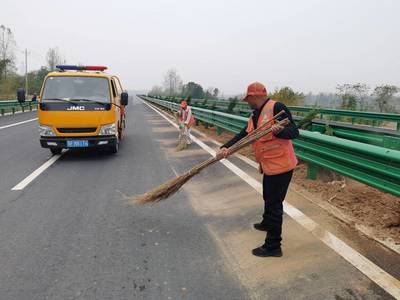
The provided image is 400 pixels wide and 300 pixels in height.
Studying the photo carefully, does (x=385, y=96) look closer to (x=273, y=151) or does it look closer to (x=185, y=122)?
(x=185, y=122)

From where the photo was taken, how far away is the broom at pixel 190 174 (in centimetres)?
362

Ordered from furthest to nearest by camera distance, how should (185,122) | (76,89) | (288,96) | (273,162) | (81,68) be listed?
(288,96)
(185,122)
(81,68)
(76,89)
(273,162)

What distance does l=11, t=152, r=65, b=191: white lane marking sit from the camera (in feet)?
20.2

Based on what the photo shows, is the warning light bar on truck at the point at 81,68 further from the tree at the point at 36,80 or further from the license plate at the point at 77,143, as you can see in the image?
the tree at the point at 36,80

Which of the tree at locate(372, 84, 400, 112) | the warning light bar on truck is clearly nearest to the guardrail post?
the warning light bar on truck

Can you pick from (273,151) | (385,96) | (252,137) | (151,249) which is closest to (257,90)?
(252,137)

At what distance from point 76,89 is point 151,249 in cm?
639

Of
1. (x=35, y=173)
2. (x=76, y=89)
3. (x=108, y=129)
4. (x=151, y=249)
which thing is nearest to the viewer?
(x=151, y=249)

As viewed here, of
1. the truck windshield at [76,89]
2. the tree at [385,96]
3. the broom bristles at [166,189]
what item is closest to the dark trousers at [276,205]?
the broom bristles at [166,189]

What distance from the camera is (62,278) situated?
3158mm

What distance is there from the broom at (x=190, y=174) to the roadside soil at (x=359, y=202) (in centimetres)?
170

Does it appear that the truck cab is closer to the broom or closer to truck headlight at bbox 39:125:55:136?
truck headlight at bbox 39:125:55:136

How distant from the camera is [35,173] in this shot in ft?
23.6

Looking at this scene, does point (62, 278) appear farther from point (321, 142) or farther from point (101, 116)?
point (101, 116)
